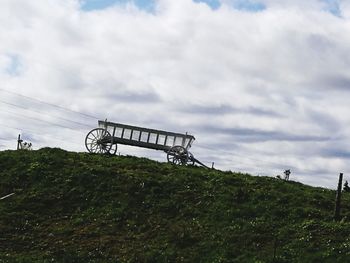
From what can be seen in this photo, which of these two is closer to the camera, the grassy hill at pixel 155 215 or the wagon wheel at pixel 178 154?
the grassy hill at pixel 155 215

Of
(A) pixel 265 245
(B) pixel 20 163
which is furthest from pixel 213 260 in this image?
(B) pixel 20 163

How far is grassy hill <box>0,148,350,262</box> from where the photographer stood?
78.1 feet

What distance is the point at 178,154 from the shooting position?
40.4 metres

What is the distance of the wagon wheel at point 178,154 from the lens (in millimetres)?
40312

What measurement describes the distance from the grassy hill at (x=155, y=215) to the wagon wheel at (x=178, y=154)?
378 centimetres

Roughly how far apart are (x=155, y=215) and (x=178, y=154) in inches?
494

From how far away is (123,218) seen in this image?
28.1m

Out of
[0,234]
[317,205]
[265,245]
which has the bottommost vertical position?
[0,234]

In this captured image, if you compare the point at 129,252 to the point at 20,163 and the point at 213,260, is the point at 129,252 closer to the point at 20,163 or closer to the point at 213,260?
the point at 213,260

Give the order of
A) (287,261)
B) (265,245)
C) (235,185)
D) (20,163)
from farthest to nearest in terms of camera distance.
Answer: (20,163) → (235,185) → (265,245) → (287,261)

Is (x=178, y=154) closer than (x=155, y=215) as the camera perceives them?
No

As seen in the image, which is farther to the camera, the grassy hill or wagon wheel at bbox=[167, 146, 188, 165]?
wagon wheel at bbox=[167, 146, 188, 165]

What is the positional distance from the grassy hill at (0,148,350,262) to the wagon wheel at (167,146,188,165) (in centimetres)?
378

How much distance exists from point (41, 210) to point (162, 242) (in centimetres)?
806
